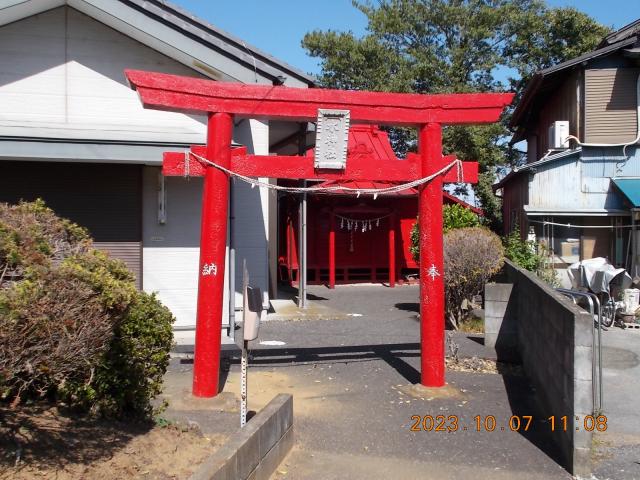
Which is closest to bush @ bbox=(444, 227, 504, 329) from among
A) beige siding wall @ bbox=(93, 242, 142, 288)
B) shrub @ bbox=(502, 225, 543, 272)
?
shrub @ bbox=(502, 225, 543, 272)

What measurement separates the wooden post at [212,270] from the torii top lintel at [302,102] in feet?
0.98

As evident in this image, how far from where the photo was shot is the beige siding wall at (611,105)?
47.8 ft

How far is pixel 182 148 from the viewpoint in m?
9.68

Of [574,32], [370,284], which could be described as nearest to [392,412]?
[370,284]

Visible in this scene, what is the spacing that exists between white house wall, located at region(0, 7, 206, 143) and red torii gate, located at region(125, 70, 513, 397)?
10.1 ft

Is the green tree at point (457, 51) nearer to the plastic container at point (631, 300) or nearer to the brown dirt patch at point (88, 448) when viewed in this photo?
the plastic container at point (631, 300)

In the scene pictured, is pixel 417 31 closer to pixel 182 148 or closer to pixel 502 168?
pixel 502 168

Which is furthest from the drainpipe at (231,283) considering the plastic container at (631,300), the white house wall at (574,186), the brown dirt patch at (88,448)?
the plastic container at (631,300)

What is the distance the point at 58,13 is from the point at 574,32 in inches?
917

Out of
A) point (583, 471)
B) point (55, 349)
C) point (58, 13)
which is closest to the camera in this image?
point (55, 349)

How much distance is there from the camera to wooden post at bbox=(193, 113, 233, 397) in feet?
22.7

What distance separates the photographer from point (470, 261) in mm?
11516

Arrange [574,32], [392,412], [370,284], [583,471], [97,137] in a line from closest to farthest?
[583,471] < [392,412] < [97,137] < [370,284] < [574,32]

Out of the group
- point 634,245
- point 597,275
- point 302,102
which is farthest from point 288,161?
point 634,245
